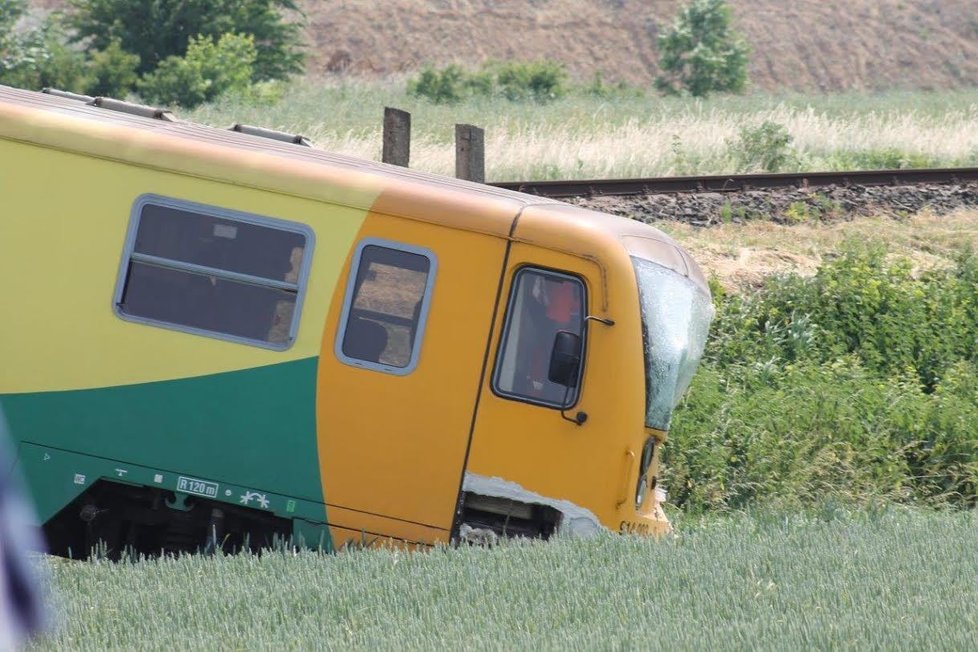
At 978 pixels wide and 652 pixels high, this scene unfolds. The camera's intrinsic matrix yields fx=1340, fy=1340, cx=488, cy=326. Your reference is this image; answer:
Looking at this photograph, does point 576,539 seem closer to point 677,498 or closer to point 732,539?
point 732,539

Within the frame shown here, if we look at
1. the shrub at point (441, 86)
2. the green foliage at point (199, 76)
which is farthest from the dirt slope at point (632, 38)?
the green foliage at point (199, 76)

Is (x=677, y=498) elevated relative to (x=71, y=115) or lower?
lower

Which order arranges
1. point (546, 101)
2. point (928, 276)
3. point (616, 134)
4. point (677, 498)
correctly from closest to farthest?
1. point (677, 498)
2. point (928, 276)
3. point (616, 134)
4. point (546, 101)

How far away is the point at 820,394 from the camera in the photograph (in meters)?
12.5

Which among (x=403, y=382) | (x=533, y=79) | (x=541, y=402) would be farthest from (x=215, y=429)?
(x=533, y=79)

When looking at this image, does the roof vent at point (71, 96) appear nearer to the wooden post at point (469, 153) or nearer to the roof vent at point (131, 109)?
the roof vent at point (131, 109)

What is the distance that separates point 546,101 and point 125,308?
3180 centimetres

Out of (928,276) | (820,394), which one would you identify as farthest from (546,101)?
(820,394)

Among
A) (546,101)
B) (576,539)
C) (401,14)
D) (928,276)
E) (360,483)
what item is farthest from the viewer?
(401,14)

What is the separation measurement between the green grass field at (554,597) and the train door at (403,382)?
28.4 inches

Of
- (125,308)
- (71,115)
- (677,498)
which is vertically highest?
(71,115)

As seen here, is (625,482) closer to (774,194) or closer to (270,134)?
(270,134)

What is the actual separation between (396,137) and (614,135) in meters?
11.1

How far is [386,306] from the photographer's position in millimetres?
8328
